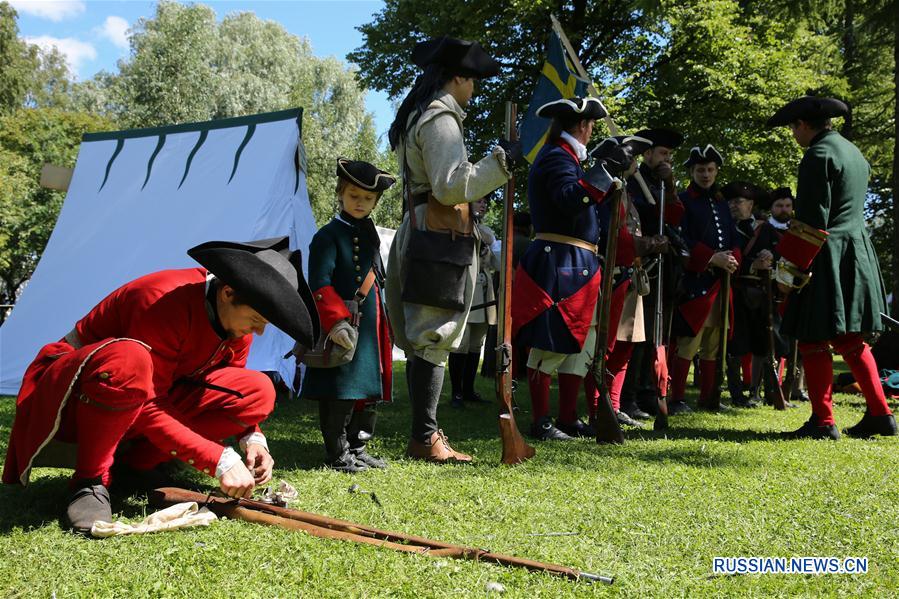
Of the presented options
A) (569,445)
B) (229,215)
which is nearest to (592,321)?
(569,445)

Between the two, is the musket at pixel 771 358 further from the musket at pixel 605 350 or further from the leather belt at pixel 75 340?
the leather belt at pixel 75 340

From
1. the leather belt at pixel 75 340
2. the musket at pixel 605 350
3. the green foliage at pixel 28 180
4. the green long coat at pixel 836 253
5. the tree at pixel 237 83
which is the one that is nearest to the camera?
the leather belt at pixel 75 340

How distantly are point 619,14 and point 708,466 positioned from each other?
48.9 ft

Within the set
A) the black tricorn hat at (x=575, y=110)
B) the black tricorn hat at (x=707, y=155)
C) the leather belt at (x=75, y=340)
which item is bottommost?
the leather belt at (x=75, y=340)

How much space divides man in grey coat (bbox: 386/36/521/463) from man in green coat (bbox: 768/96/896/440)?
2176mm

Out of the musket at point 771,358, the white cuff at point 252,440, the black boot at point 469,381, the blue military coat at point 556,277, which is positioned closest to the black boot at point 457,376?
the black boot at point 469,381

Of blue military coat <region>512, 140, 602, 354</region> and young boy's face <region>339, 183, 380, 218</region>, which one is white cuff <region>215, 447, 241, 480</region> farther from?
blue military coat <region>512, 140, 602, 354</region>

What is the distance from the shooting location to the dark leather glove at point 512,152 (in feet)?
12.4

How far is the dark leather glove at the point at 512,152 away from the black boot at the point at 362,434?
1549mm

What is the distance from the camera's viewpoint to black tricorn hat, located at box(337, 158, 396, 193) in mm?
3990

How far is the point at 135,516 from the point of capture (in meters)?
2.93

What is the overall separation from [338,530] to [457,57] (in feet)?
8.37

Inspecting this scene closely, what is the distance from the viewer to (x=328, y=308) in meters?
3.79

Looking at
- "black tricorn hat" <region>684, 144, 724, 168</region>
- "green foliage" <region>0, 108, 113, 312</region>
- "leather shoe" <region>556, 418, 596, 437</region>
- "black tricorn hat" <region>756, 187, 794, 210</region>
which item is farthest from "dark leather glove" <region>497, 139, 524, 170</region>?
"green foliage" <region>0, 108, 113, 312</region>
